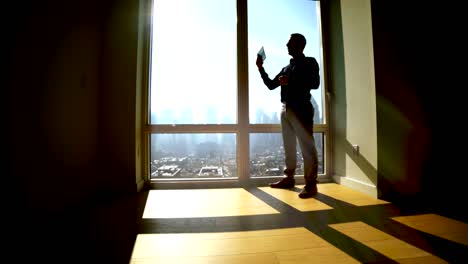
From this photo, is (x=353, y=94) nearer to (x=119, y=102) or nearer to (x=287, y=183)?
(x=287, y=183)

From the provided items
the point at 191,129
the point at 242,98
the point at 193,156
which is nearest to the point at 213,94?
the point at 242,98

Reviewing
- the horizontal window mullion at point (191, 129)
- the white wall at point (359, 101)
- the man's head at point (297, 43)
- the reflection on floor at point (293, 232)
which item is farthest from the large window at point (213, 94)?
the reflection on floor at point (293, 232)

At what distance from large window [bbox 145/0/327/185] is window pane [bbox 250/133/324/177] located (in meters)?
0.01

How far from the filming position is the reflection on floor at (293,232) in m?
0.98

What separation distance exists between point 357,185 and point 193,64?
7.15 ft

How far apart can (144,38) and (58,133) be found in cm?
142

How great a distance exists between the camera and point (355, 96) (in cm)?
215

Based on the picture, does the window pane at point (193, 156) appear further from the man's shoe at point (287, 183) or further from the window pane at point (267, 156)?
the man's shoe at point (287, 183)

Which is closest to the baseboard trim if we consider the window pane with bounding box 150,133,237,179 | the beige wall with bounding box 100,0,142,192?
the window pane with bounding box 150,133,237,179

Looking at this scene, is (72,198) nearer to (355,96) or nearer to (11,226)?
(11,226)

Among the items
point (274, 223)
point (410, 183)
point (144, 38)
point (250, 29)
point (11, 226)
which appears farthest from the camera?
point (250, 29)

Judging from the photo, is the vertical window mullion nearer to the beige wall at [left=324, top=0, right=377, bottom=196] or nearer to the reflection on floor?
the reflection on floor

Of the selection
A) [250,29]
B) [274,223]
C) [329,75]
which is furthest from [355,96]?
[274,223]

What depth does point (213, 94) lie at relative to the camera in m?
2.41
